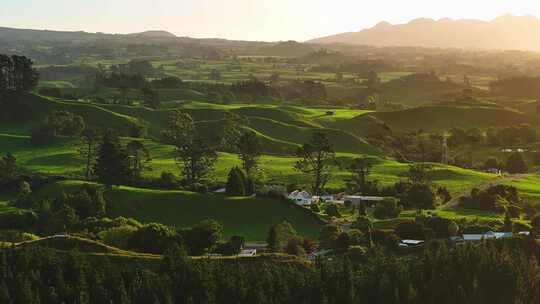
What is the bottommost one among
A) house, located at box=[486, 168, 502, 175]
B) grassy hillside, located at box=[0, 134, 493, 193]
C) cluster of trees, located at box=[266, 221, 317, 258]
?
house, located at box=[486, 168, 502, 175]

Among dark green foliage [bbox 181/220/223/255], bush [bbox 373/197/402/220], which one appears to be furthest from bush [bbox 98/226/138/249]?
bush [bbox 373/197/402/220]

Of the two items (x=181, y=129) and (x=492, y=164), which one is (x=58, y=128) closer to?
(x=181, y=129)

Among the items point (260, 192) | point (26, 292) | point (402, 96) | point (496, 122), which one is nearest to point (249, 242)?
point (260, 192)

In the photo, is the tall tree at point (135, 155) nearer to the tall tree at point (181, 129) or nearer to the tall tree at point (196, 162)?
the tall tree at point (196, 162)

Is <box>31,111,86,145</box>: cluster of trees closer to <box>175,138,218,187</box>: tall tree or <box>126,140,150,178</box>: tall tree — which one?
<box>126,140,150,178</box>: tall tree

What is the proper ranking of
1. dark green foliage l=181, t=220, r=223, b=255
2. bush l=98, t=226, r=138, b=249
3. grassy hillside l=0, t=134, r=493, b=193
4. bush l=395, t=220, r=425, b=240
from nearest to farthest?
bush l=98, t=226, r=138, b=249
dark green foliage l=181, t=220, r=223, b=255
bush l=395, t=220, r=425, b=240
grassy hillside l=0, t=134, r=493, b=193

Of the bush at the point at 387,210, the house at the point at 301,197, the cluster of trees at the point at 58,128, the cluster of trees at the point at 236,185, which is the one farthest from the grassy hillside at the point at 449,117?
A: the cluster of trees at the point at 236,185

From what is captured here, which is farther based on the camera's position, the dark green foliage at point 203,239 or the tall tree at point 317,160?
the tall tree at point 317,160

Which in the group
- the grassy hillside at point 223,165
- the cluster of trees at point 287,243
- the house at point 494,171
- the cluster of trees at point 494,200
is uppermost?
the cluster of trees at point 287,243
